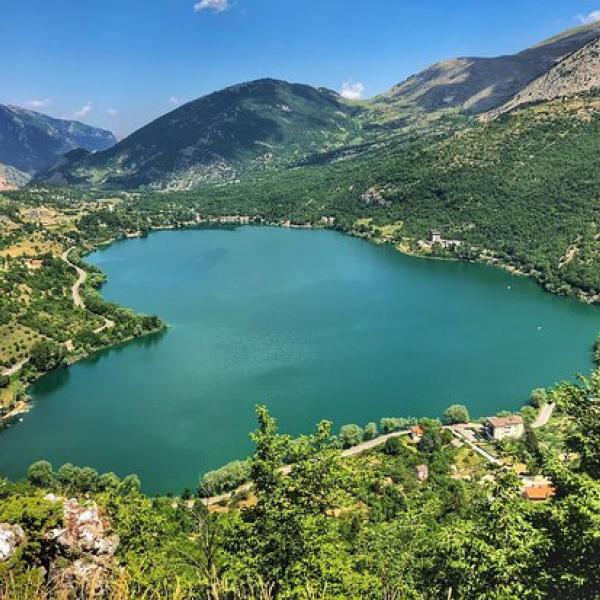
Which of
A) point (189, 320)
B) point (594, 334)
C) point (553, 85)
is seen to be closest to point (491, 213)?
point (594, 334)

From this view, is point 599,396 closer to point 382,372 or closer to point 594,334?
point 382,372

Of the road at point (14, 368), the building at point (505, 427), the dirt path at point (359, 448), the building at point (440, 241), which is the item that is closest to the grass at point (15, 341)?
the road at point (14, 368)

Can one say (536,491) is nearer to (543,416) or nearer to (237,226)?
(543,416)

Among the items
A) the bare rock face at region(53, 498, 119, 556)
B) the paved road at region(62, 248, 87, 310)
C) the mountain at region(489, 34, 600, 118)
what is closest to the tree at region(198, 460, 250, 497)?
the bare rock face at region(53, 498, 119, 556)

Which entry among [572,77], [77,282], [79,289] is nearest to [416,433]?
[79,289]

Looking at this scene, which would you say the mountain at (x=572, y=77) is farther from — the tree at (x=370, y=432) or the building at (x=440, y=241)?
the tree at (x=370, y=432)
